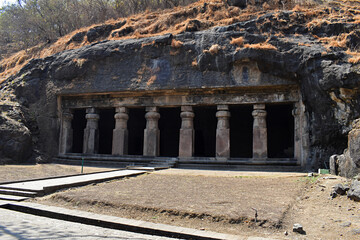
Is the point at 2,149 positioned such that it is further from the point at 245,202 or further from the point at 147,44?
the point at 245,202

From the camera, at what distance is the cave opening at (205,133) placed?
58.4 ft

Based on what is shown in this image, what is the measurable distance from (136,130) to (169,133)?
2.07 metres

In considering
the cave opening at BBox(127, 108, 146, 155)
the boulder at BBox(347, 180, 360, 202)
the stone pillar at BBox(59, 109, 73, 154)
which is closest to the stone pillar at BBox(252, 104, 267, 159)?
the boulder at BBox(347, 180, 360, 202)

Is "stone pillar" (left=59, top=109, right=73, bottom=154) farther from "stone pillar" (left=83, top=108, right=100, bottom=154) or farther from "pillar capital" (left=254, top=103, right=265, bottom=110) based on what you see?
"pillar capital" (left=254, top=103, right=265, bottom=110)

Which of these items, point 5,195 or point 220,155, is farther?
point 220,155

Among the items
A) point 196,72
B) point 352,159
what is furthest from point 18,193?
point 196,72

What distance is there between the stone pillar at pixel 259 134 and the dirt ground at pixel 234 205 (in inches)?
180

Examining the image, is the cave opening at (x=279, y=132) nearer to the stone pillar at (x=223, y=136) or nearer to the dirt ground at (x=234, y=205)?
the stone pillar at (x=223, y=136)

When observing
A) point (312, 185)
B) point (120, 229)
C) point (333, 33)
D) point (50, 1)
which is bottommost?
point (120, 229)

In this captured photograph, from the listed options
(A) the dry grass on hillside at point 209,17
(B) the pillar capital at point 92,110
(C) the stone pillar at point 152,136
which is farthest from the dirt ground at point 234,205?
(B) the pillar capital at point 92,110

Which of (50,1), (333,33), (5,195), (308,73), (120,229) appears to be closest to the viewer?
(120,229)

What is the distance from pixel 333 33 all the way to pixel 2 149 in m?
14.0

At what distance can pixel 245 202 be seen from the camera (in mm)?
5316

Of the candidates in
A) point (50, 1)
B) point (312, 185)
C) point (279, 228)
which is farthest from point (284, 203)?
point (50, 1)
